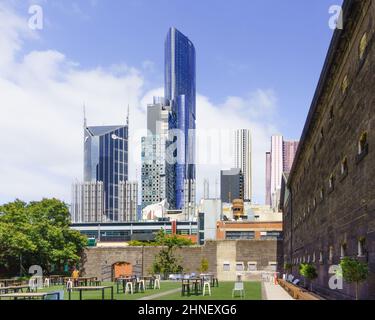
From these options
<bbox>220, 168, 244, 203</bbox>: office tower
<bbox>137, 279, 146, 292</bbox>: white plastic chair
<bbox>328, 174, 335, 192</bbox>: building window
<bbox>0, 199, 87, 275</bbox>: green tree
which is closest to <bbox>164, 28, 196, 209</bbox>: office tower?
<bbox>328, 174, 335, 192</bbox>: building window

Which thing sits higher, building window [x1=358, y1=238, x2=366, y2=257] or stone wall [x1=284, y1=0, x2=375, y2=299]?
stone wall [x1=284, y1=0, x2=375, y2=299]

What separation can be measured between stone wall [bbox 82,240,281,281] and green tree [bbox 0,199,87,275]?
216cm

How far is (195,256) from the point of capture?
5666 centimetres

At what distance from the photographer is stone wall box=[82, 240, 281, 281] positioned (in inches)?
2227

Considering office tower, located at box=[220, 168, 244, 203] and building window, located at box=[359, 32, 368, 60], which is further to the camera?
office tower, located at box=[220, 168, 244, 203]

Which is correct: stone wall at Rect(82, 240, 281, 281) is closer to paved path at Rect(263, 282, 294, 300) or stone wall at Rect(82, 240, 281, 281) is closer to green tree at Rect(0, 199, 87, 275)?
green tree at Rect(0, 199, 87, 275)

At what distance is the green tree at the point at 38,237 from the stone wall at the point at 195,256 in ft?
7.09

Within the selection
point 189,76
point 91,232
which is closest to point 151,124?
point 189,76

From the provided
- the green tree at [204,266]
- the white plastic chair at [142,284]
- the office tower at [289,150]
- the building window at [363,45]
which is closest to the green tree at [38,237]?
the green tree at [204,266]

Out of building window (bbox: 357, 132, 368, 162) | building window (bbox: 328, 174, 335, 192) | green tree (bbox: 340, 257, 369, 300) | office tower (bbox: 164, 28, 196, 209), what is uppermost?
office tower (bbox: 164, 28, 196, 209)

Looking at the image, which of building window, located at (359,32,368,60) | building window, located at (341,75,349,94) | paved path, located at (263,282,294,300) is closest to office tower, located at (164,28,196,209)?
building window, located at (359,32,368,60)

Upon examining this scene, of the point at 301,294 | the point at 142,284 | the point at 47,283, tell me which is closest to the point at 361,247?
the point at 301,294

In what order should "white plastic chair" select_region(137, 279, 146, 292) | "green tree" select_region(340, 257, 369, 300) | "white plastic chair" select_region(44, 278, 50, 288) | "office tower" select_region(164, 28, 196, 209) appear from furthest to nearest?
"white plastic chair" select_region(44, 278, 50, 288) < "white plastic chair" select_region(137, 279, 146, 292) < "green tree" select_region(340, 257, 369, 300) < "office tower" select_region(164, 28, 196, 209)

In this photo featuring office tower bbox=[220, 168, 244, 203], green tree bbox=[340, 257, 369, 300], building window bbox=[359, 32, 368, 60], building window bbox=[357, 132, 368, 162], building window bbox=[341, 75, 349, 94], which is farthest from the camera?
office tower bbox=[220, 168, 244, 203]
